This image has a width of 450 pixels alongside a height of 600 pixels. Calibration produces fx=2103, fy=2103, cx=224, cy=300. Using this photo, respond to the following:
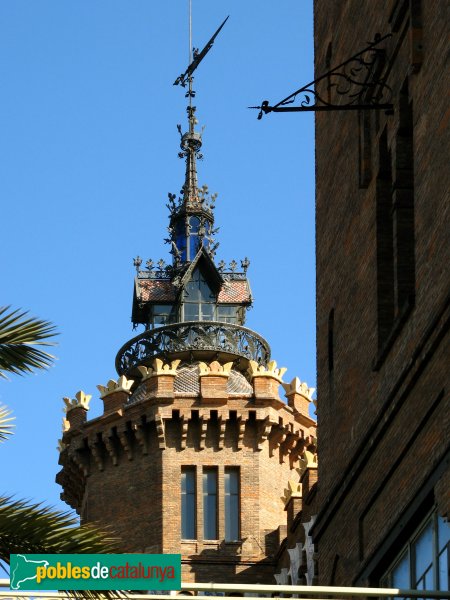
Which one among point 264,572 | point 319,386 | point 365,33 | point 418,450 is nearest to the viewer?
point 418,450

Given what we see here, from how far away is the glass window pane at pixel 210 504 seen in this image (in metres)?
67.6

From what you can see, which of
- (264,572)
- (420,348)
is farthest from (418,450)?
(264,572)

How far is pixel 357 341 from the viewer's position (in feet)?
95.7

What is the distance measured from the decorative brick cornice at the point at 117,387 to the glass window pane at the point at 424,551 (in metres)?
45.4

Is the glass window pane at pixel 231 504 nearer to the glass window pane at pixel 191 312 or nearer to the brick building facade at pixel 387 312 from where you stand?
the glass window pane at pixel 191 312

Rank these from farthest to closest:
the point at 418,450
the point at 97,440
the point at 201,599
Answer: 1. the point at 97,440
2. the point at 418,450
3. the point at 201,599

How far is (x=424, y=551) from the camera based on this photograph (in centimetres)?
2391

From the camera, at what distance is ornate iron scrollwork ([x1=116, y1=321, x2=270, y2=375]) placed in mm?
71812

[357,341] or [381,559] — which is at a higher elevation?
[357,341]

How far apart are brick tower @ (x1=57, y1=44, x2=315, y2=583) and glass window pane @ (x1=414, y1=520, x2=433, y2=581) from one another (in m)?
41.3

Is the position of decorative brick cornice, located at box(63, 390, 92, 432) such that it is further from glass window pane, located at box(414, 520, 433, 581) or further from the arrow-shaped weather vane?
glass window pane, located at box(414, 520, 433, 581)

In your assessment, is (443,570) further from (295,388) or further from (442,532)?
(295,388)

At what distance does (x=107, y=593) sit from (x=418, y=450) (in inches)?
256

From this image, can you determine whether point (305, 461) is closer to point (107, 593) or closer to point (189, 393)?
point (189, 393)
